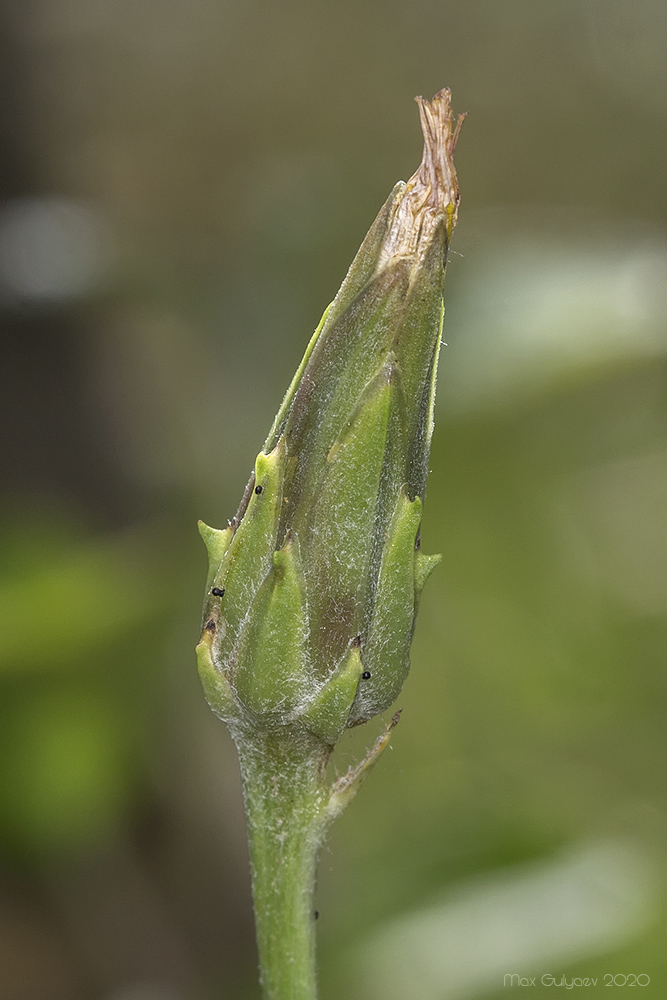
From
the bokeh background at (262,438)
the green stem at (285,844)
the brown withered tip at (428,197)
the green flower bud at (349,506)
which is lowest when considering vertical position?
the green stem at (285,844)

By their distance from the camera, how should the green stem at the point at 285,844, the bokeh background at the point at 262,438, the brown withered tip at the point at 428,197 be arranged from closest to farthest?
the brown withered tip at the point at 428,197 < the green stem at the point at 285,844 < the bokeh background at the point at 262,438

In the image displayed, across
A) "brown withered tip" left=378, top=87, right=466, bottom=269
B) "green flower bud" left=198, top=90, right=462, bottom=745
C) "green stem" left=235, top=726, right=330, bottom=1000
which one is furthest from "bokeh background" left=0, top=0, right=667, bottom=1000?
"brown withered tip" left=378, top=87, right=466, bottom=269

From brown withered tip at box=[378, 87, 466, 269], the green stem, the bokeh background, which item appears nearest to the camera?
brown withered tip at box=[378, 87, 466, 269]

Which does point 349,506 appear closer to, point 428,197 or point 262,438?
point 428,197

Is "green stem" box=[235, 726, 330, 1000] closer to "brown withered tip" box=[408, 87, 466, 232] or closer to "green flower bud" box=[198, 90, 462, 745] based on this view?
"green flower bud" box=[198, 90, 462, 745]

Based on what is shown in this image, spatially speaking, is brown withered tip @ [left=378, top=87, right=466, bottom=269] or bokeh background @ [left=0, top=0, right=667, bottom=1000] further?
bokeh background @ [left=0, top=0, right=667, bottom=1000]

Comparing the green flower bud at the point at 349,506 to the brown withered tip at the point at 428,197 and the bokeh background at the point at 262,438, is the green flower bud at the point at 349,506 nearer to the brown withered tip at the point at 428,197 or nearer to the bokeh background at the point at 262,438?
the brown withered tip at the point at 428,197

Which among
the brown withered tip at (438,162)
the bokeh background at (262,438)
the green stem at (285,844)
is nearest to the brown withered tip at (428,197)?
the brown withered tip at (438,162)

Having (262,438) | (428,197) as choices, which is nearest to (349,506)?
(428,197)
